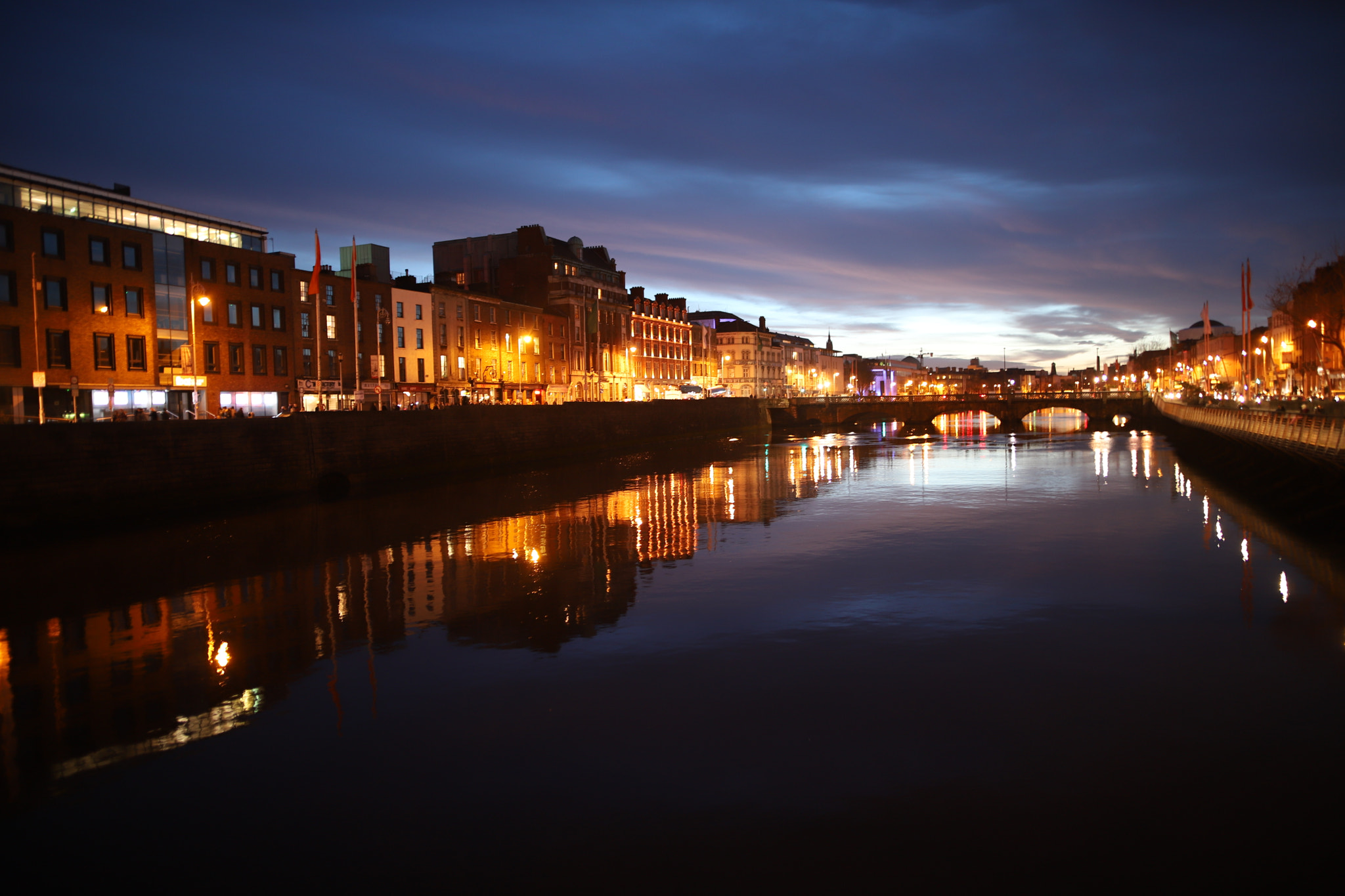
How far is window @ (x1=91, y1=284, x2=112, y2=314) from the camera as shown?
48750 millimetres

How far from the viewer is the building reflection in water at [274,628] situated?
504 inches

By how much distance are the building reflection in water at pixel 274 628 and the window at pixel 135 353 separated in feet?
101

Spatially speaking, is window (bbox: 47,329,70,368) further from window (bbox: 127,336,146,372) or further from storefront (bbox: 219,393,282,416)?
storefront (bbox: 219,393,282,416)

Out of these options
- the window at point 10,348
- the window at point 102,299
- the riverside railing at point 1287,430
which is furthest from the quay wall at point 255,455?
the riverside railing at point 1287,430

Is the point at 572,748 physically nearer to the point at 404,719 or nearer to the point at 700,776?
the point at 700,776

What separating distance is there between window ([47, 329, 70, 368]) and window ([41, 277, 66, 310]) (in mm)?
1305

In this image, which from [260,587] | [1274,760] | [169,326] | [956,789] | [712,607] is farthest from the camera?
[169,326]

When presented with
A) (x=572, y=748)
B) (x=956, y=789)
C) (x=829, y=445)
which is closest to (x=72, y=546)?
(x=572, y=748)

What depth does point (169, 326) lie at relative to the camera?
53.2 meters

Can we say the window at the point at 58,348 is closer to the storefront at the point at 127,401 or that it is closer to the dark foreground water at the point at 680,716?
the storefront at the point at 127,401

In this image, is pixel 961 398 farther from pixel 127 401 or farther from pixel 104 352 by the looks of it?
pixel 104 352

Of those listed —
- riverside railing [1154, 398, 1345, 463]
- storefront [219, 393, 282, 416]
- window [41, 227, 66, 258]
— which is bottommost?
riverside railing [1154, 398, 1345, 463]

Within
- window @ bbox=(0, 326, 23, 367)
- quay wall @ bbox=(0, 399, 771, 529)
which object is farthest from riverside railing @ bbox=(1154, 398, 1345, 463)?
window @ bbox=(0, 326, 23, 367)

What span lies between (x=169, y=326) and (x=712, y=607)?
1863 inches
